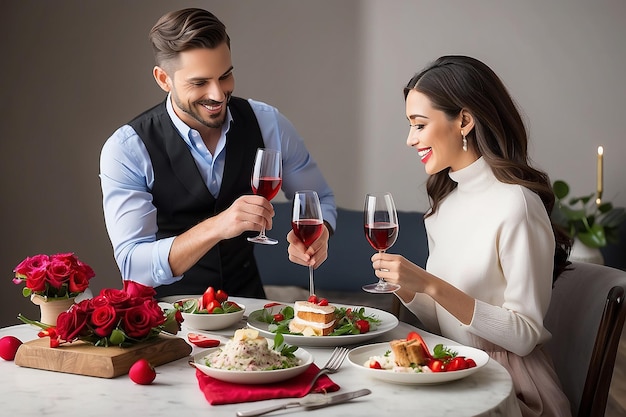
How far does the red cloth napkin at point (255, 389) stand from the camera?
1552 mm

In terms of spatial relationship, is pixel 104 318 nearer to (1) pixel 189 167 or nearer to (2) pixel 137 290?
(2) pixel 137 290

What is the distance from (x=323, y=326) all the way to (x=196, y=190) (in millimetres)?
964

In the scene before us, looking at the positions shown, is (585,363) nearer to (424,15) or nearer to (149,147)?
(149,147)

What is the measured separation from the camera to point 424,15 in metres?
4.75

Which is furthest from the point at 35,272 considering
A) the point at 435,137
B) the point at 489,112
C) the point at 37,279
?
the point at 489,112

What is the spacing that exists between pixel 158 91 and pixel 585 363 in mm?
3210

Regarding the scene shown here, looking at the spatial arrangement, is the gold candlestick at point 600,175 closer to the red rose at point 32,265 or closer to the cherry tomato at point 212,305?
the cherry tomato at point 212,305

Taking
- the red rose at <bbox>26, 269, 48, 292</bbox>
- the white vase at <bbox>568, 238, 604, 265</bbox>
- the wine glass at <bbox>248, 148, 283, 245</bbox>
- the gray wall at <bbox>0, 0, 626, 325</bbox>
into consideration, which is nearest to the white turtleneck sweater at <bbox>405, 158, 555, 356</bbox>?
the wine glass at <bbox>248, 148, 283, 245</bbox>

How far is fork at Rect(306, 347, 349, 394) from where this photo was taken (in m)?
1.64

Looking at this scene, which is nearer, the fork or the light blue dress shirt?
the fork

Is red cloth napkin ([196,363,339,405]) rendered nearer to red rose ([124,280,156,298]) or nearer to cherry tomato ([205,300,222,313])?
red rose ([124,280,156,298])

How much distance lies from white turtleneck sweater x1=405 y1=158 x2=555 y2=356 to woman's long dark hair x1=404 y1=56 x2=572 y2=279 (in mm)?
57

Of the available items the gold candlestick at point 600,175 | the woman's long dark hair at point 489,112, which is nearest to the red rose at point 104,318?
the woman's long dark hair at point 489,112

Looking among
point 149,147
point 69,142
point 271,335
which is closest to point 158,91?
point 69,142
